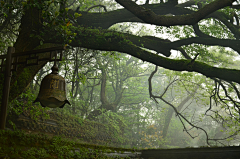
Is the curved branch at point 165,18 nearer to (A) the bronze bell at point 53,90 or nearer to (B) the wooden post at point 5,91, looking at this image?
(A) the bronze bell at point 53,90

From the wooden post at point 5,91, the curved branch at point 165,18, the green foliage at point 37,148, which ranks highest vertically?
the curved branch at point 165,18

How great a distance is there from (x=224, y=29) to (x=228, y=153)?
241 inches

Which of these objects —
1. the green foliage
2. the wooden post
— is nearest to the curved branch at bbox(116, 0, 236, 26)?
the wooden post

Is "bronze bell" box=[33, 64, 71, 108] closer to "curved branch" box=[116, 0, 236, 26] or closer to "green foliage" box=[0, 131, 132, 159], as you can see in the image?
"green foliage" box=[0, 131, 132, 159]

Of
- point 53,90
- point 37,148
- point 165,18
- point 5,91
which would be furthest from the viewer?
point 165,18

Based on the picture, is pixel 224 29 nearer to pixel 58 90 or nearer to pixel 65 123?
pixel 58 90

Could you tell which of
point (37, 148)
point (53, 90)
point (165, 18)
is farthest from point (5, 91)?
point (165, 18)

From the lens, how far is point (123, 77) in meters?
19.8

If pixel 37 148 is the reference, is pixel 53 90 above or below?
above

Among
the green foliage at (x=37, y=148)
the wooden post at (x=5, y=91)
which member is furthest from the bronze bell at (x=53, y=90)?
the wooden post at (x=5, y=91)

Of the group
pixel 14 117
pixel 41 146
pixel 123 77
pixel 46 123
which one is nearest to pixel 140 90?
pixel 123 77

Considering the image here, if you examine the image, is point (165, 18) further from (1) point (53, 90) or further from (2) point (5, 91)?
(2) point (5, 91)

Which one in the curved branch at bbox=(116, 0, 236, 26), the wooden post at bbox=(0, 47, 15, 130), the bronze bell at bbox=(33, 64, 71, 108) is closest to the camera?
the bronze bell at bbox=(33, 64, 71, 108)

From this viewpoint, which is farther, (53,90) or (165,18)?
(165,18)
